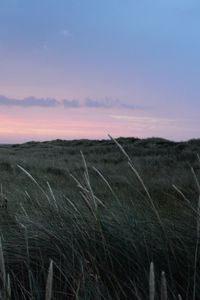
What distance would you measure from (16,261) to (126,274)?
2.72 feet

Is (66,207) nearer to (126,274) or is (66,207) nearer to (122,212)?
(122,212)

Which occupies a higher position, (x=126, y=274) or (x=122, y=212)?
(x=122, y=212)

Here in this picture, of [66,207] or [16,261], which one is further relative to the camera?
[66,207]

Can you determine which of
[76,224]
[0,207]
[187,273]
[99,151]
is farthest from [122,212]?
[99,151]

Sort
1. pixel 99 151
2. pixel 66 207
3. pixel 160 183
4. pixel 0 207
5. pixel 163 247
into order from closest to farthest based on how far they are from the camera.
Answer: pixel 163 247 < pixel 66 207 < pixel 0 207 < pixel 160 183 < pixel 99 151

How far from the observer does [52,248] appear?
3.14 m

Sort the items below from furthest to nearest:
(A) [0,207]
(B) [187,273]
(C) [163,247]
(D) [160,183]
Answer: (D) [160,183] < (A) [0,207] < (C) [163,247] < (B) [187,273]

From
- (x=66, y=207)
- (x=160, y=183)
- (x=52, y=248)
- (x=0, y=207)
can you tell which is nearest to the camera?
(x=52, y=248)

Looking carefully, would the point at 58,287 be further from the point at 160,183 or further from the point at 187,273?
the point at 160,183

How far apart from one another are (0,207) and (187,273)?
2.62m

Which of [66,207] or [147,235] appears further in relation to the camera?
[66,207]

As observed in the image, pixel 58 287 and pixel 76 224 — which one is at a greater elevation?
pixel 76 224

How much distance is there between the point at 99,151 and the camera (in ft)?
94.0

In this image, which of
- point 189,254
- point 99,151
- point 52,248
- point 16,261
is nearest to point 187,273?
point 189,254
